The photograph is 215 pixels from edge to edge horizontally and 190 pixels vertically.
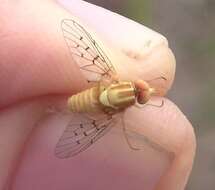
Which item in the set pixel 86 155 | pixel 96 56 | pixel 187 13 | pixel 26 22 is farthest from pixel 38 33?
pixel 187 13

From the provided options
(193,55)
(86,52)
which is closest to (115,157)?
(86,52)

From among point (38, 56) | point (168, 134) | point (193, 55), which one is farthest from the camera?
point (193, 55)

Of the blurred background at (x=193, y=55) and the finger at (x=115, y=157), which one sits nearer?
the finger at (x=115, y=157)

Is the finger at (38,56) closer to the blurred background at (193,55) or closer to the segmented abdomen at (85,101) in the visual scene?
the segmented abdomen at (85,101)

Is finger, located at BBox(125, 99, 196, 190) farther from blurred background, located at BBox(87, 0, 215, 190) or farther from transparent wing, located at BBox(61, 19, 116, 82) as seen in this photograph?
blurred background, located at BBox(87, 0, 215, 190)

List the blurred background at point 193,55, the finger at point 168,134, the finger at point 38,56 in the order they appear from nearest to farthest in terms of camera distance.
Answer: the finger at point 38,56 < the finger at point 168,134 < the blurred background at point 193,55

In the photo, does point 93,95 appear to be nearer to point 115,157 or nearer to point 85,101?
point 85,101

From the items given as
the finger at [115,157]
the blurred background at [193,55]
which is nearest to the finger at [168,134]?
the finger at [115,157]

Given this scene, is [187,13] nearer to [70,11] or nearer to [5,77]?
[70,11]
